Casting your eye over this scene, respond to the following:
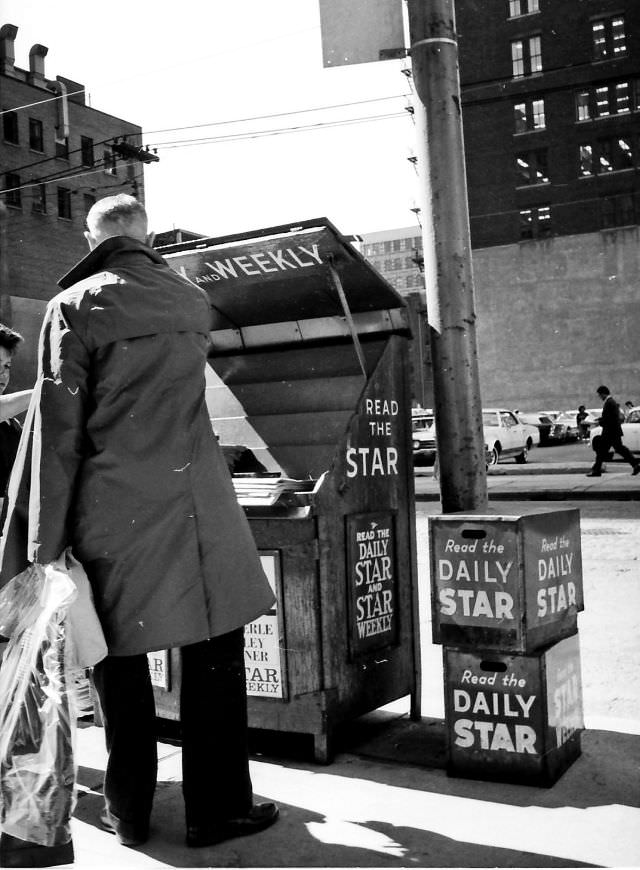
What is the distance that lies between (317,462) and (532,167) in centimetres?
4211

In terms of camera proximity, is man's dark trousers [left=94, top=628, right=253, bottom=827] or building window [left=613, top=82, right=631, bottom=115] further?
building window [left=613, top=82, right=631, bottom=115]

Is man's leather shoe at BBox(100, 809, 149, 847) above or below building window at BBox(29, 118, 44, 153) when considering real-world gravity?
below

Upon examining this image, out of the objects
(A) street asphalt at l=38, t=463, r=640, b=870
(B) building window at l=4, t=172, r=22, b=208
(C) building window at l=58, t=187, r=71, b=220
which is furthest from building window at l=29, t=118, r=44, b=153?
(A) street asphalt at l=38, t=463, r=640, b=870

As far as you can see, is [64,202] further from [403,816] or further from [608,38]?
[403,816]

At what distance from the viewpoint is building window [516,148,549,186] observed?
4235cm

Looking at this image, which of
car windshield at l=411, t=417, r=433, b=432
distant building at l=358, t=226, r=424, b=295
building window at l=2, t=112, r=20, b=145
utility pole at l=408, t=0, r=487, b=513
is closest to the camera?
utility pole at l=408, t=0, r=487, b=513

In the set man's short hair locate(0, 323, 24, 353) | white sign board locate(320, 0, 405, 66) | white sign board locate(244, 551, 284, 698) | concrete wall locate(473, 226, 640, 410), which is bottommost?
white sign board locate(244, 551, 284, 698)

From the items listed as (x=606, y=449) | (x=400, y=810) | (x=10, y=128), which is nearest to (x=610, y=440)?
(x=606, y=449)

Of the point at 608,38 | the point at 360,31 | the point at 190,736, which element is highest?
the point at 608,38

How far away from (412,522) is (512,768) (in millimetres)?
1183

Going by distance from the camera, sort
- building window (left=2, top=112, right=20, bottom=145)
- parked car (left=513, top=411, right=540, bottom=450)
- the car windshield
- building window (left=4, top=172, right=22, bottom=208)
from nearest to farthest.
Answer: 1. the car windshield
2. parked car (left=513, top=411, right=540, bottom=450)
3. building window (left=2, top=112, right=20, bottom=145)
4. building window (left=4, top=172, right=22, bottom=208)

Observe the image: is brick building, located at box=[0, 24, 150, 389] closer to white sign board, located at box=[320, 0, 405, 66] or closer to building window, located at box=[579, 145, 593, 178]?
building window, located at box=[579, 145, 593, 178]

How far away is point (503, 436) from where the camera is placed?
74.1ft

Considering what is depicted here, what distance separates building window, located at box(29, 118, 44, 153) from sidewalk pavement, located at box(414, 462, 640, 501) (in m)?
30.3
